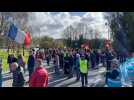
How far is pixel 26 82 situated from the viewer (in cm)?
1003

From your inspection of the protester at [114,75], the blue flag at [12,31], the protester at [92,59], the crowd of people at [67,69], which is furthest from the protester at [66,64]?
the protester at [114,75]

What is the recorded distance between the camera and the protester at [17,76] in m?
9.98

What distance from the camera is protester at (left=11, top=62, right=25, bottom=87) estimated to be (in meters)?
9.98

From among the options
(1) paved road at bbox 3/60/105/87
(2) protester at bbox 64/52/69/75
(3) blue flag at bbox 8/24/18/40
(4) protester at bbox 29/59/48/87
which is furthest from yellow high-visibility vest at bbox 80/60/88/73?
(4) protester at bbox 29/59/48/87

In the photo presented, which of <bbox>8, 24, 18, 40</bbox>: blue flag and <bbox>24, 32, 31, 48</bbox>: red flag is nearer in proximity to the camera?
<bbox>8, 24, 18, 40</bbox>: blue flag

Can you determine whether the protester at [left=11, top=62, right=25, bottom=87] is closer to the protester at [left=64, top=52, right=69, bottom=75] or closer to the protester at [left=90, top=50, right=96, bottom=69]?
the protester at [left=90, top=50, right=96, bottom=69]

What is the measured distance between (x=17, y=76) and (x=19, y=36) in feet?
3.00

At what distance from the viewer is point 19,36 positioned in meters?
10.5

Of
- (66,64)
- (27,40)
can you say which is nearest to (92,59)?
(66,64)

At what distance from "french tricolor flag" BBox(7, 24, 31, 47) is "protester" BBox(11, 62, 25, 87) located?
0.62 metres
